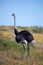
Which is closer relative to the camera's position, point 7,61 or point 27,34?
point 7,61

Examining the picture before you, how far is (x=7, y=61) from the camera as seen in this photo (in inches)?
463

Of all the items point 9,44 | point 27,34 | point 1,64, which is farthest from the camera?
point 9,44

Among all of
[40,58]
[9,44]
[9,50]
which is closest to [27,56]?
[40,58]

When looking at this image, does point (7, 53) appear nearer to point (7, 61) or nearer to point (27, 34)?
point (27, 34)

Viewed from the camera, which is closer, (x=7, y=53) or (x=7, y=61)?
(x=7, y=61)

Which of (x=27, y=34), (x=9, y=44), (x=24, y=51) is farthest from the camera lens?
(x=9, y=44)

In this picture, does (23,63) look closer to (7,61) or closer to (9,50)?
(7,61)

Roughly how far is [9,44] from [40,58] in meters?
2.95

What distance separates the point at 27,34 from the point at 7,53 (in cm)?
138

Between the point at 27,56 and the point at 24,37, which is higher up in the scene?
the point at 24,37

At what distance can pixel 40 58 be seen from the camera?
13.7 m

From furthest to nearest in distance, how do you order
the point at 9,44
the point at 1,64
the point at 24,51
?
1. the point at 9,44
2. the point at 24,51
3. the point at 1,64

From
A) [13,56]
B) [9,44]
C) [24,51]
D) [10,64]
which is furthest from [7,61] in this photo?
[9,44]

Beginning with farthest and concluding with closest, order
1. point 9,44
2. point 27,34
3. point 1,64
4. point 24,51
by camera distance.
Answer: point 9,44, point 24,51, point 27,34, point 1,64
